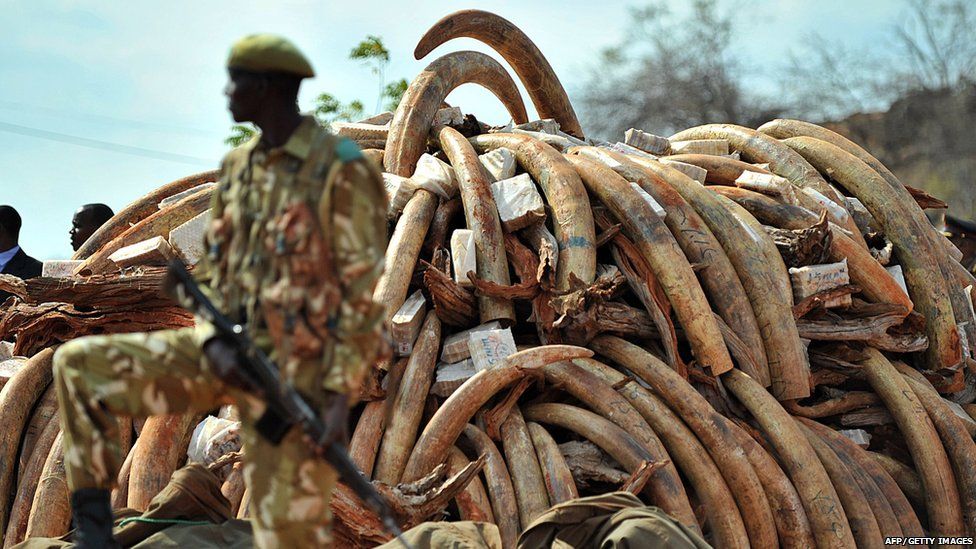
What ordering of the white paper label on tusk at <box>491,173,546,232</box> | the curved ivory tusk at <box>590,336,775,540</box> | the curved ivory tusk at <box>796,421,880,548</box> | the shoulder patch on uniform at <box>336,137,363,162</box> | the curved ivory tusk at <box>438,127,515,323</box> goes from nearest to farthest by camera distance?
the shoulder patch on uniform at <box>336,137,363,162</box> < the curved ivory tusk at <box>590,336,775,540</box> < the curved ivory tusk at <box>796,421,880,548</box> < the curved ivory tusk at <box>438,127,515,323</box> < the white paper label on tusk at <box>491,173,546,232</box>

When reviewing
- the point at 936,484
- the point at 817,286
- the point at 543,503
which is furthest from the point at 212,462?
the point at 936,484

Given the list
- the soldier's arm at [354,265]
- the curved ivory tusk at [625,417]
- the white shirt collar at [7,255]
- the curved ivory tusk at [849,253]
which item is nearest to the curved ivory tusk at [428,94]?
the curved ivory tusk at [849,253]

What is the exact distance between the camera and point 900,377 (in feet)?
23.7

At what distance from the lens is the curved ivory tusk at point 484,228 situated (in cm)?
639

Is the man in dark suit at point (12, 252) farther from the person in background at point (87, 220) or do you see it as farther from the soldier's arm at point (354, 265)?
the soldier's arm at point (354, 265)

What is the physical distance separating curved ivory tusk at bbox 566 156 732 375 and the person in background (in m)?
4.74

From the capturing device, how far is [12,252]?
8.99 meters

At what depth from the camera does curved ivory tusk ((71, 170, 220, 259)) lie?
324 inches

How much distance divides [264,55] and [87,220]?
7105 millimetres

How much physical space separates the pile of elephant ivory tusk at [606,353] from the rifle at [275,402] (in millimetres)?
2264

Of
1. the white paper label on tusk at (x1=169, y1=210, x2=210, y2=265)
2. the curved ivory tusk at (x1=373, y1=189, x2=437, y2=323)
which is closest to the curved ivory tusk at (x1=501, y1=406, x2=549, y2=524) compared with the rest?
the curved ivory tusk at (x1=373, y1=189, x2=437, y2=323)

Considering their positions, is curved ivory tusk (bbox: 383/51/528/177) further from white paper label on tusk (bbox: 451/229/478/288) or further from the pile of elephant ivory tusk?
white paper label on tusk (bbox: 451/229/478/288)

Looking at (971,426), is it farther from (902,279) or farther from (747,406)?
(747,406)

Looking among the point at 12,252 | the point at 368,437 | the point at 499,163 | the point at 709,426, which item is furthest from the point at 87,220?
the point at 709,426
